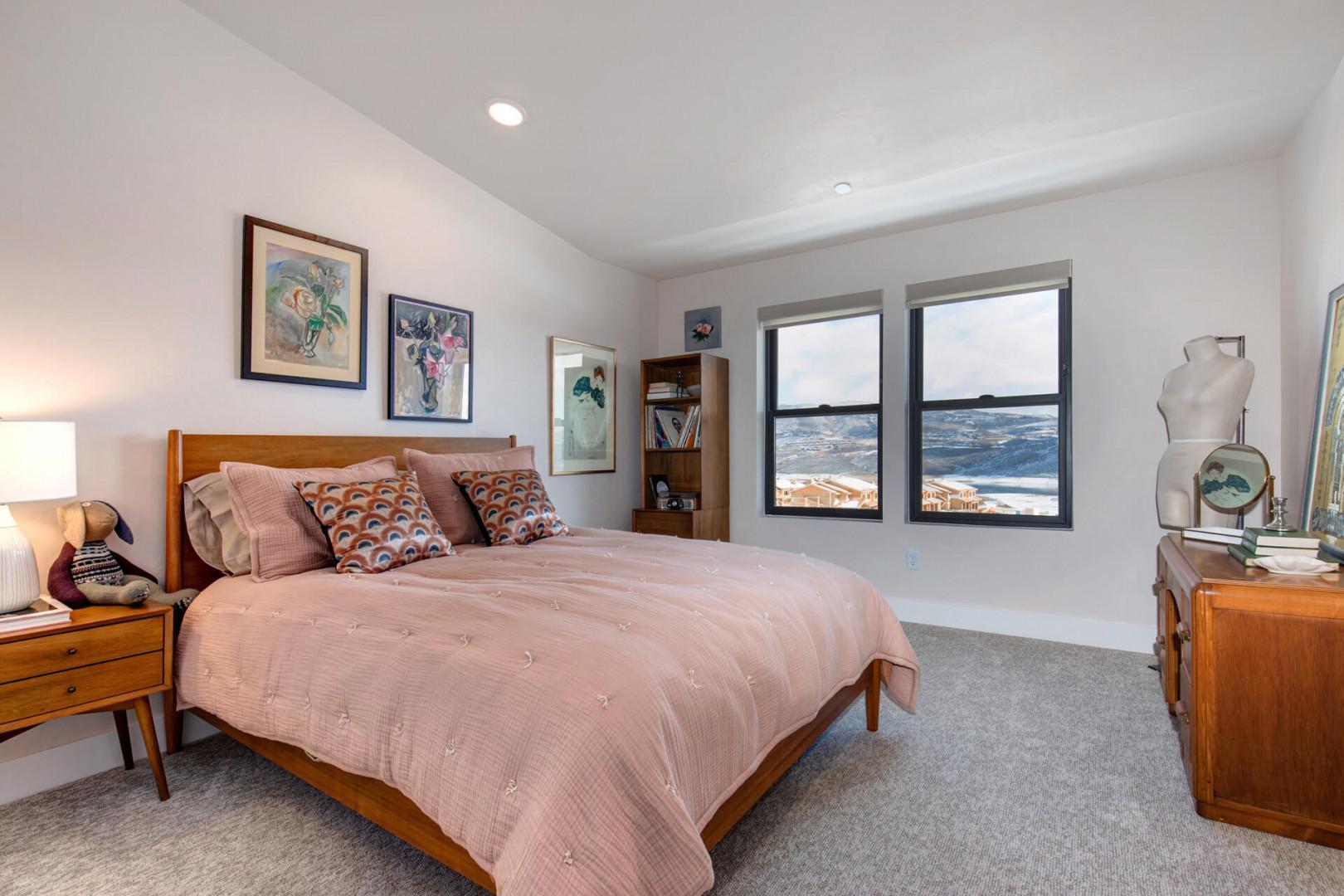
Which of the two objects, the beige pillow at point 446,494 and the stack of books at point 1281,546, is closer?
the stack of books at point 1281,546

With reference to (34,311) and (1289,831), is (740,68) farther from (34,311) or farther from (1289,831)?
(1289,831)

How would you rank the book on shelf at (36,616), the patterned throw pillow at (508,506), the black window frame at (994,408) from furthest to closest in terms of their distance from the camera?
the black window frame at (994,408)
the patterned throw pillow at (508,506)
the book on shelf at (36,616)

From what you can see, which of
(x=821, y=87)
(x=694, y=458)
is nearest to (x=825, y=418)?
(x=694, y=458)

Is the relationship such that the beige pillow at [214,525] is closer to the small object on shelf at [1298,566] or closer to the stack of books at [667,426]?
the stack of books at [667,426]

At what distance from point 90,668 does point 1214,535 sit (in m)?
3.60

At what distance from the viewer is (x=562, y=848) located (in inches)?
42.0

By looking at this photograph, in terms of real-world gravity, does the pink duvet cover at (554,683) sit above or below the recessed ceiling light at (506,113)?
below

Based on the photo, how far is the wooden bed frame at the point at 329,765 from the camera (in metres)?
1.43

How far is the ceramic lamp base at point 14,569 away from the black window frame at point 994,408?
12.8 ft

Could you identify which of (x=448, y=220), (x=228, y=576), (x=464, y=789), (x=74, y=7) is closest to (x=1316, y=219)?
(x=464, y=789)

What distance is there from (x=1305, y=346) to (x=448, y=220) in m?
3.95

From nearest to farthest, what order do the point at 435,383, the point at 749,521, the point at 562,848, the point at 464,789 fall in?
the point at 562,848 < the point at 464,789 < the point at 435,383 < the point at 749,521

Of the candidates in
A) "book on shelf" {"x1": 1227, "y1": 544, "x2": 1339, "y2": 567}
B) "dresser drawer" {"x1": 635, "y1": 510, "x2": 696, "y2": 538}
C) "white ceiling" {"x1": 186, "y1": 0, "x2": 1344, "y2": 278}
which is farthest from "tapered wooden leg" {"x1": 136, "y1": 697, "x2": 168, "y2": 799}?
"book on shelf" {"x1": 1227, "y1": 544, "x2": 1339, "y2": 567}

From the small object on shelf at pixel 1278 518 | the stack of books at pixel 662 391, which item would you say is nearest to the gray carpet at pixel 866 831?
the small object on shelf at pixel 1278 518
